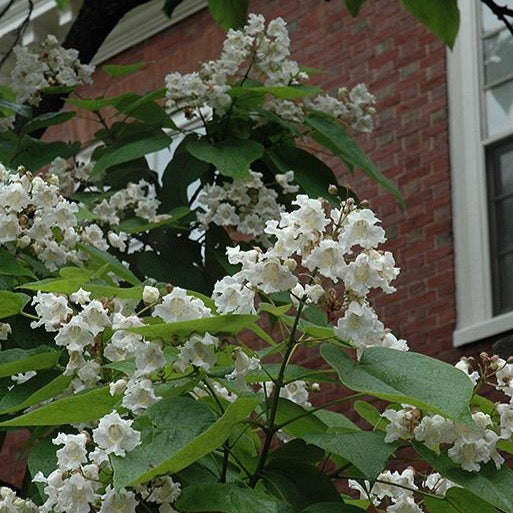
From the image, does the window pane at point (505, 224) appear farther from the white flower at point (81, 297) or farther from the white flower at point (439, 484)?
the white flower at point (81, 297)

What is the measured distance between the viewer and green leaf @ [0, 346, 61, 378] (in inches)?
162

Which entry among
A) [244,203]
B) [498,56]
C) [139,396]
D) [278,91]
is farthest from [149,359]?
[498,56]

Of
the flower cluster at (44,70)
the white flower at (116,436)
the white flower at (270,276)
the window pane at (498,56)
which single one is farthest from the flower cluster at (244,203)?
the window pane at (498,56)

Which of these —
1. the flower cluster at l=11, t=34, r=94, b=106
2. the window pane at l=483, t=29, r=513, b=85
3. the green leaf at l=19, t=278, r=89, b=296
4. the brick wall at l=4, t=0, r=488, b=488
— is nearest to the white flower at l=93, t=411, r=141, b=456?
the green leaf at l=19, t=278, r=89, b=296

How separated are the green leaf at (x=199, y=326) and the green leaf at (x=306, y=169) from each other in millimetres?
2868

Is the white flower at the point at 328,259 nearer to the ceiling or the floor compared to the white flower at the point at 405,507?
nearer to the ceiling

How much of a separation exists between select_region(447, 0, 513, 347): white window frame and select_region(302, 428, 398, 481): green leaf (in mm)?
5359

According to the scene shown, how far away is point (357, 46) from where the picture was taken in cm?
1116

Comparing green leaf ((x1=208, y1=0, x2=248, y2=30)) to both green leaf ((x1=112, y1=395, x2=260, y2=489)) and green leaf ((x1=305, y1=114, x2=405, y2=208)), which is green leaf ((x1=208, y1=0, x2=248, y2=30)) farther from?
green leaf ((x1=305, y1=114, x2=405, y2=208))

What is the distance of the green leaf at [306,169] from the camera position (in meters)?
6.60

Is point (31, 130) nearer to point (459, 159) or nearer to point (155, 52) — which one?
point (459, 159)

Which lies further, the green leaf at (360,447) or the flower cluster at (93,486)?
the green leaf at (360,447)

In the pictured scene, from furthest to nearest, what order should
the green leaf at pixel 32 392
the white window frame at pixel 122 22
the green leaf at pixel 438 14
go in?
1. the white window frame at pixel 122 22
2. the green leaf at pixel 32 392
3. the green leaf at pixel 438 14

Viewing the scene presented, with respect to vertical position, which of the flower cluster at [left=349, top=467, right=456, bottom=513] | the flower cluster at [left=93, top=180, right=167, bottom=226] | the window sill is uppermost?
the flower cluster at [left=93, top=180, right=167, bottom=226]
